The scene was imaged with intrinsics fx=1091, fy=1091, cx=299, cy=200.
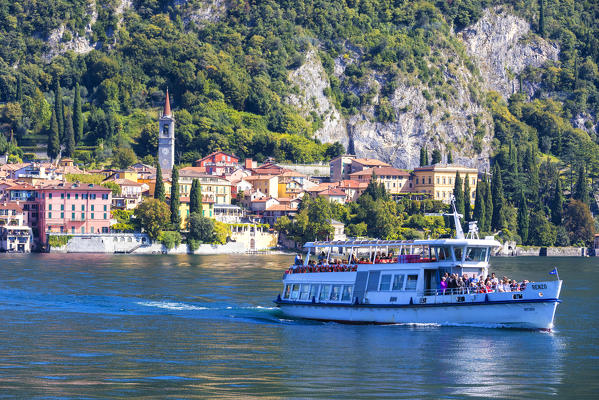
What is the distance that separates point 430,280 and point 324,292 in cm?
612

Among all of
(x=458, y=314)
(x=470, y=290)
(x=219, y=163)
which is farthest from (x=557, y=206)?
(x=458, y=314)

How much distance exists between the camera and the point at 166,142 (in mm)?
178125

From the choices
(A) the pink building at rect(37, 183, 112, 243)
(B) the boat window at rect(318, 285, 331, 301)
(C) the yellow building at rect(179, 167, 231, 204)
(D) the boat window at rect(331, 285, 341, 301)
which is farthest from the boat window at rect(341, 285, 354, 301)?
(C) the yellow building at rect(179, 167, 231, 204)

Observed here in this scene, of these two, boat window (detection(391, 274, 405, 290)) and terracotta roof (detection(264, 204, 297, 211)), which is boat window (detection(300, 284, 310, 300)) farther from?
terracotta roof (detection(264, 204, 297, 211))

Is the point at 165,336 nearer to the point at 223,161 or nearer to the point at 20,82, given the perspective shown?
the point at 223,161

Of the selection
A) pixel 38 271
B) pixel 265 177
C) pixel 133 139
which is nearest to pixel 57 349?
pixel 38 271

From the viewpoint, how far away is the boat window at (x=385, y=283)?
55281 mm

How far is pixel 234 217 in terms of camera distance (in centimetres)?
14800

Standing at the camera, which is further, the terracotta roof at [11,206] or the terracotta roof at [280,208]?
the terracotta roof at [280,208]

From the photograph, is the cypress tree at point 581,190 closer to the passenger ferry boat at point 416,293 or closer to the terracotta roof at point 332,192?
the terracotta roof at point 332,192

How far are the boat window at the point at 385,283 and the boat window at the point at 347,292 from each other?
183 cm

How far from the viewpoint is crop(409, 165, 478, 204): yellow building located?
175250 mm

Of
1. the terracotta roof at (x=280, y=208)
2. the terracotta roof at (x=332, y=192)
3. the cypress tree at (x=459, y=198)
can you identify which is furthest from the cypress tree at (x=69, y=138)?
the cypress tree at (x=459, y=198)

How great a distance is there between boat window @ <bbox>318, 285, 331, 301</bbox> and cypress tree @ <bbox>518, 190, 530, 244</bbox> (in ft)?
336
